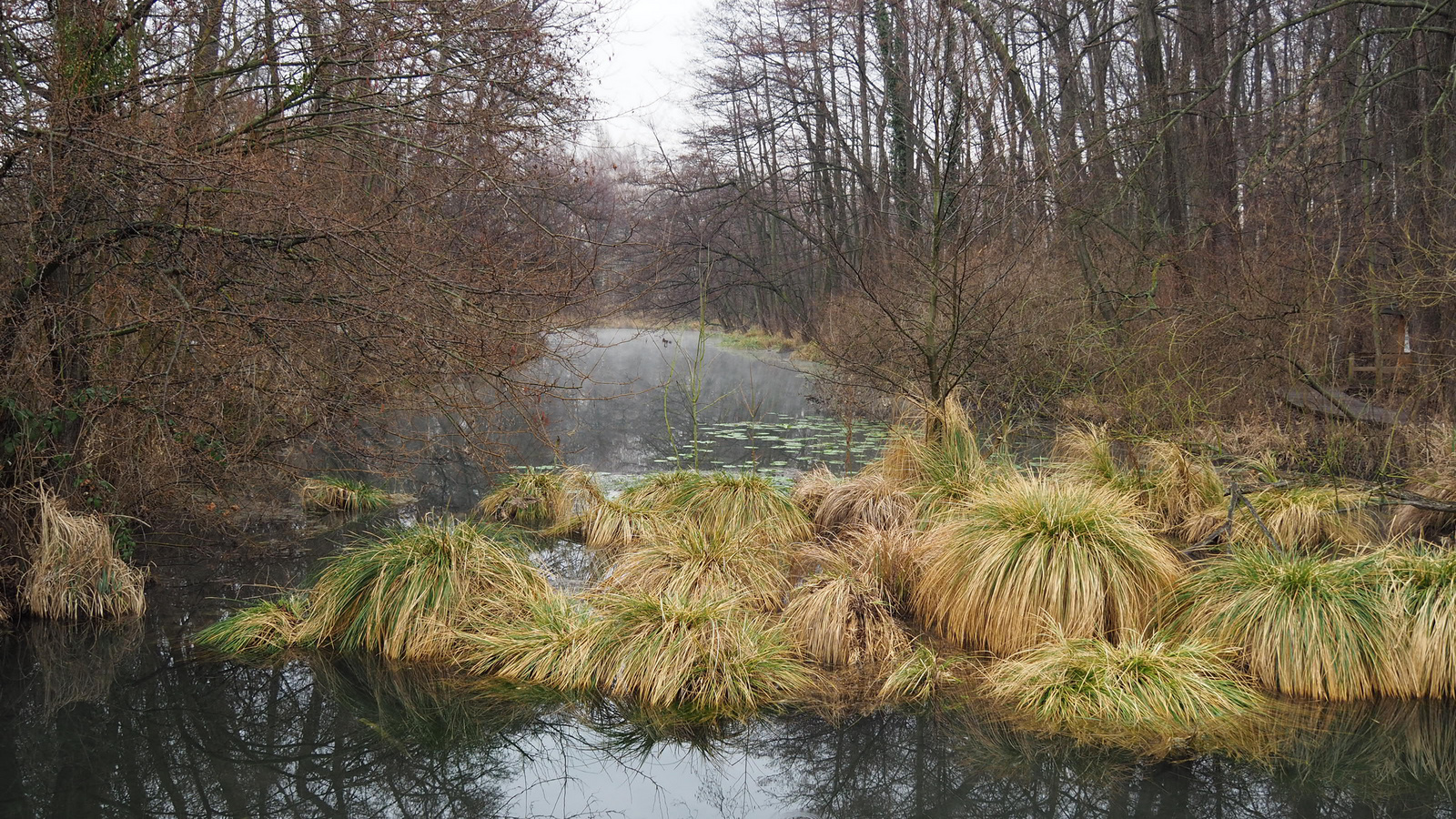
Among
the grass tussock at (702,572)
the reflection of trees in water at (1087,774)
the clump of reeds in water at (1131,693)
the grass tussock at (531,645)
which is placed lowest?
the reflection of trees in water at (1087,774)

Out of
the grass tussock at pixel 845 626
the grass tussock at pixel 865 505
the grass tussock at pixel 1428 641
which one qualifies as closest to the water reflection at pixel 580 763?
the grass tussock at pixel 1428 641

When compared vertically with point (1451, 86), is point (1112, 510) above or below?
below

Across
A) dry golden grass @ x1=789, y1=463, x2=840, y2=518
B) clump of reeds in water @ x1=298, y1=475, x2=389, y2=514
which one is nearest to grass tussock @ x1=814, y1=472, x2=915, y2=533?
dry golden grass @ x1=789, y1=463, x2=840, y2=518

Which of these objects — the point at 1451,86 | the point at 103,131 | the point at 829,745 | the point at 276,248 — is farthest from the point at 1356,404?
the point at 103,131

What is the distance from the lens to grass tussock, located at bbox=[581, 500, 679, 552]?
861 cm

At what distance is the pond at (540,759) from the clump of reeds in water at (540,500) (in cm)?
392

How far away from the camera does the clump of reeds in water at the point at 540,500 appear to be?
995cm

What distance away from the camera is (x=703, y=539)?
23.2ft

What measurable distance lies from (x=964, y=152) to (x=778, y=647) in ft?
15.5

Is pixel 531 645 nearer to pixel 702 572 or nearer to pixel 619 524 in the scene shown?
pixel 702 572

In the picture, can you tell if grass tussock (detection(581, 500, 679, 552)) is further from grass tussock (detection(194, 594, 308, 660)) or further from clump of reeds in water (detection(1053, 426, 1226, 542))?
clump of reeds in water (detection(1053, 426, 1226, 542))

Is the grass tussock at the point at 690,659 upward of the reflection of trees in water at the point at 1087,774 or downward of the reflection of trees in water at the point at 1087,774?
upward

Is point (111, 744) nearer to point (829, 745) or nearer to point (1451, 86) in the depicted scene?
point (829, 745)

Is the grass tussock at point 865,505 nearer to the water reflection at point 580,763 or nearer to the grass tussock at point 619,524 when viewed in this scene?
the grass tussock at point 619,524
